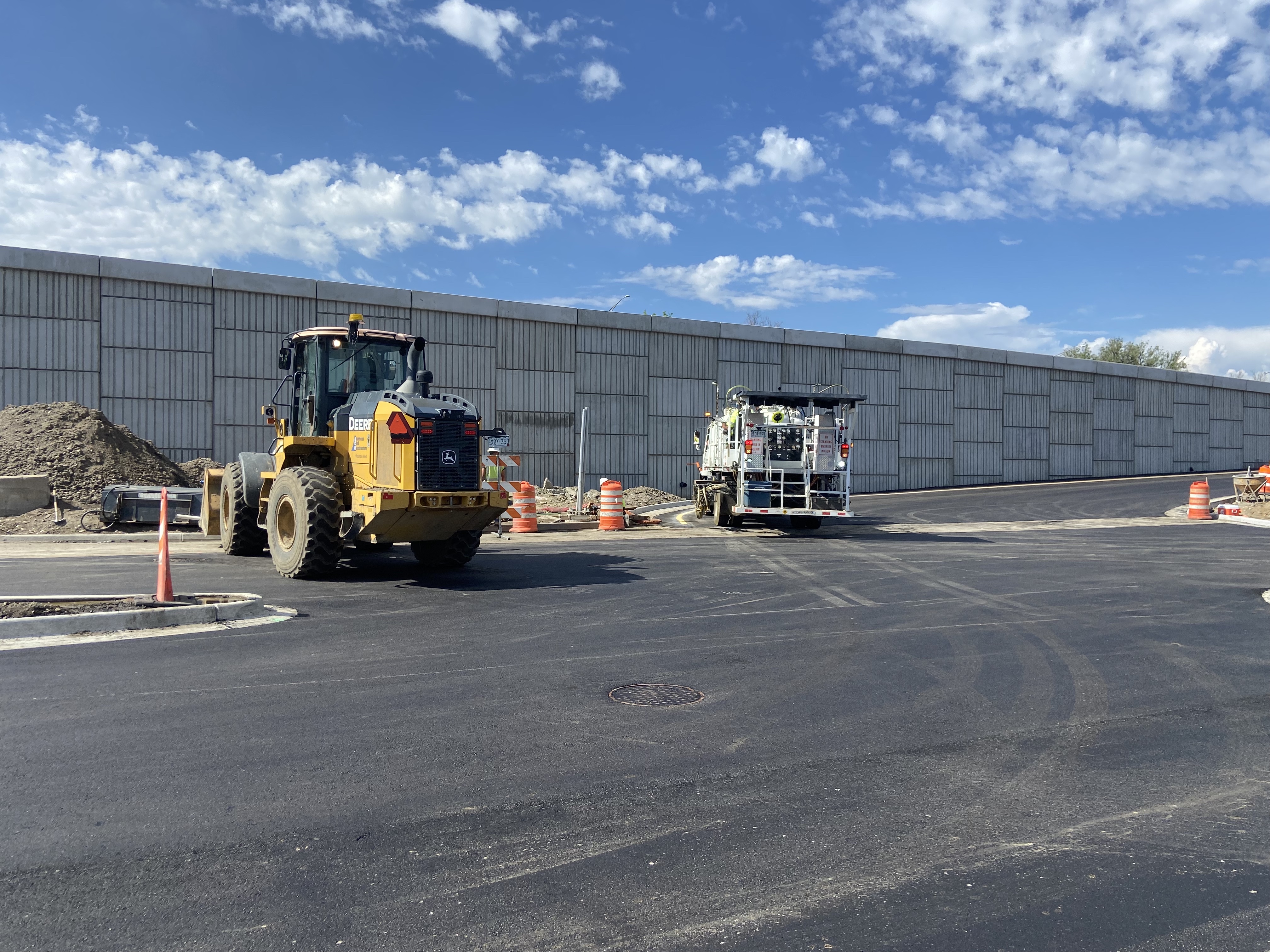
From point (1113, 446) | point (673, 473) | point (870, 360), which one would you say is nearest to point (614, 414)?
point (673, 473)

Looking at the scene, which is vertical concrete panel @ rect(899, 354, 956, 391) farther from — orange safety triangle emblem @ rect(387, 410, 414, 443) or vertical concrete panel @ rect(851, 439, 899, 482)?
orange safety triangle emblem @ rect(387, 410, 414, 443)

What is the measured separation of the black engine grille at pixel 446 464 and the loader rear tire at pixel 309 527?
1.27 meters

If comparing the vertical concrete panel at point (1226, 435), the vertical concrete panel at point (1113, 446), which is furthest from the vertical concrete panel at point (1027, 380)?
the vertical concrete panel at point (1226, 435)

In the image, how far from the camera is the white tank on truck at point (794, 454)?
67.0ft

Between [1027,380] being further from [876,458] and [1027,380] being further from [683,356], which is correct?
[683,356]

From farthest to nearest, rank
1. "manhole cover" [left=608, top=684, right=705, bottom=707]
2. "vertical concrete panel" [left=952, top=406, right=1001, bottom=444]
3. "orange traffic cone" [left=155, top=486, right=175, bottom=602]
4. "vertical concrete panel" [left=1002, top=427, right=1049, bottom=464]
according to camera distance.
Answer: "vertical concrete panel" [left=1002, top=427, right=1049, bottom=464]
"vertical concrete panel" [left=952, top=406, right=1001, bottom=444]
"orange traffic cone" [left=155, top=486, right=175, bottom=602]
"manhole cover" [left=608, top=684, right=705, bottom=707]

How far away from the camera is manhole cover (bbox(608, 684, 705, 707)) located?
6648 mm

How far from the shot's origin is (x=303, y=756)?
17.5ft

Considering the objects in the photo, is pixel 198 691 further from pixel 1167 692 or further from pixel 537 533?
pixel 537 533

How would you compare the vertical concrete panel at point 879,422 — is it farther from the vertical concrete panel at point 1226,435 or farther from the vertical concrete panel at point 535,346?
the vertical concrete panel at point 1226,435

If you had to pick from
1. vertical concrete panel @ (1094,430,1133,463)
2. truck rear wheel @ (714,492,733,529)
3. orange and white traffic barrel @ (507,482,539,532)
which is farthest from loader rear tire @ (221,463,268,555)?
vertical concrete panel @ (1094,430,1133,463)

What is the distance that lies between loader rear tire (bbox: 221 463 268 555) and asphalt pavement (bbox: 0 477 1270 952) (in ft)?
16.0

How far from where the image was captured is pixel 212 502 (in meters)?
17.0

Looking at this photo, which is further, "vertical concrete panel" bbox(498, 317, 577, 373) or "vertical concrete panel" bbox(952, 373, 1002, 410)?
"vertical concrete panel" bbox(952, 373, 1002, 410)
